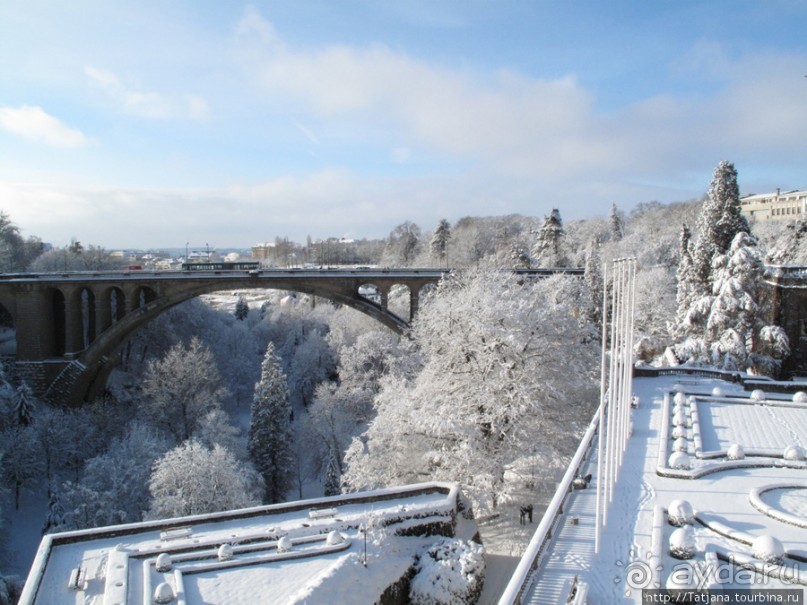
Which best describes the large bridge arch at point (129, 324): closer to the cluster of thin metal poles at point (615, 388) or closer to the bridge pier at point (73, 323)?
the bridge pier at point (73, 323)

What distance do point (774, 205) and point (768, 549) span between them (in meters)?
91.3

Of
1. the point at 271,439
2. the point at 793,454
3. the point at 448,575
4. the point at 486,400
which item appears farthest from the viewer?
the point at 271,439

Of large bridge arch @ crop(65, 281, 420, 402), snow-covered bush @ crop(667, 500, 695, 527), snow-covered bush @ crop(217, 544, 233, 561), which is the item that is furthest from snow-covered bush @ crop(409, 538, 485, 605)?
large bridge arch @ crop(65, 281, 420, 402)

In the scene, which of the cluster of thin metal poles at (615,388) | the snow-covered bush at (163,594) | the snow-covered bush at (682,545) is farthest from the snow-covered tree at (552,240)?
the snow-covered bush at (163,594)

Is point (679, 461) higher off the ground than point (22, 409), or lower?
higher

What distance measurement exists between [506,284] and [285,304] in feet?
157

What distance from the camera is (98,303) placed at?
3203 cm

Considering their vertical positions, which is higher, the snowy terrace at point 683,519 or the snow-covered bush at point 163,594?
the snowy terrace at point 683,519

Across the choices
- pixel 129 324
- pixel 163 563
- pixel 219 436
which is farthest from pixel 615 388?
pixel 129 324

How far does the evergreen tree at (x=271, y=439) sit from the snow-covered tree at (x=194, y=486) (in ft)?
21.7

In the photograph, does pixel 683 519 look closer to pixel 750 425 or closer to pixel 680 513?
pixel 680 513

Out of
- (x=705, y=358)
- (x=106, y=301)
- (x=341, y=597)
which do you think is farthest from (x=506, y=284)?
(x=106, y=301)

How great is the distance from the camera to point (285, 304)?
64500 millimetres

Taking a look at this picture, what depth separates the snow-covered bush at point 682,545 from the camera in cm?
788
